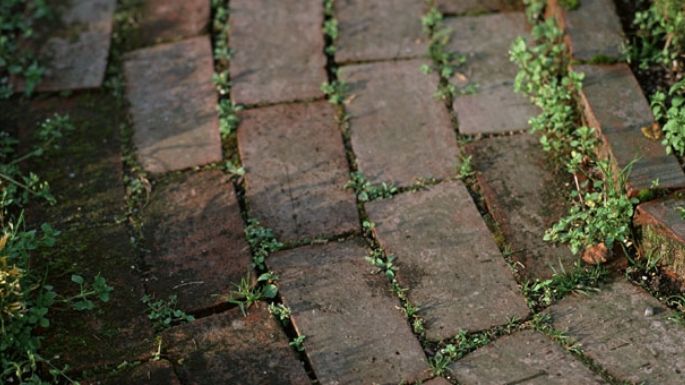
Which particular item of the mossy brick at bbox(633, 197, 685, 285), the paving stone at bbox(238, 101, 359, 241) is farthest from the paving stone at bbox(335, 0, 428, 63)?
the mossy brick at bbox(633, 197, 685, 285)

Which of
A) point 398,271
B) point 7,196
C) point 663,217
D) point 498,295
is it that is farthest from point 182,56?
point 663,217

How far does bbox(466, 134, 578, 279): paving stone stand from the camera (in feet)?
10.4

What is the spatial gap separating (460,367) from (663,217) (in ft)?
2.61

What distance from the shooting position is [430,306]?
3047 millimetres

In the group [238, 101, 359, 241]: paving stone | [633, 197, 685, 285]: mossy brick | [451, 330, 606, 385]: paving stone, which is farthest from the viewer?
[238, 101, 359, 241]: paving stone

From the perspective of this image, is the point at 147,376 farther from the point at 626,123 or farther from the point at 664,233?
the point at 626,123

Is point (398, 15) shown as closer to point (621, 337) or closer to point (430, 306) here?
point (430, 306)

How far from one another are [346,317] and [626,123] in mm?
1190

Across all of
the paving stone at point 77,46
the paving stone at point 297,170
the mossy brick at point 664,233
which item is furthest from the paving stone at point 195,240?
the mossy brick at point 664,233

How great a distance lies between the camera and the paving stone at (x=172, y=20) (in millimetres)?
4141

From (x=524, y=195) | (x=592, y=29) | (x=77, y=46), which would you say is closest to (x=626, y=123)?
(x=524, y=195)

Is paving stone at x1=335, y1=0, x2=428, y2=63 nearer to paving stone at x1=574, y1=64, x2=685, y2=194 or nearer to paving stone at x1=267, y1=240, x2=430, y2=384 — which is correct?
paving stone at x1=574, y1=64, x2=685, y2=194

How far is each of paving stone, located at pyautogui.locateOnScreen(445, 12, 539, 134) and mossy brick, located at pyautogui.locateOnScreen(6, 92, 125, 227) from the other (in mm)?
1265

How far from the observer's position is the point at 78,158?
3.62 m
